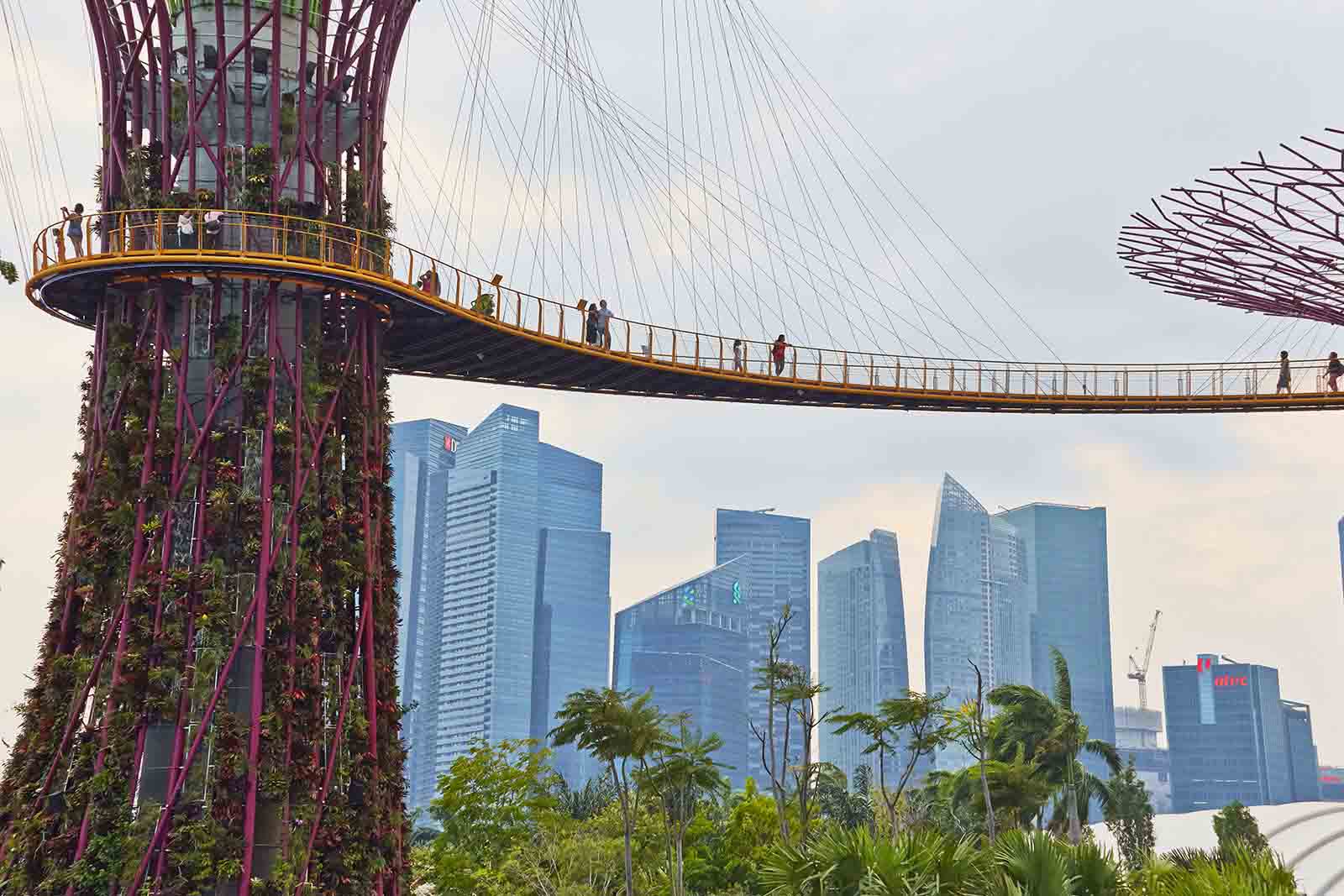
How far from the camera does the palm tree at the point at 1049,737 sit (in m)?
74.4

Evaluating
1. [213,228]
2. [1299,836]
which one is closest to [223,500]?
[213,228]

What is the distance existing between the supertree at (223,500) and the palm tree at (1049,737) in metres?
41.3

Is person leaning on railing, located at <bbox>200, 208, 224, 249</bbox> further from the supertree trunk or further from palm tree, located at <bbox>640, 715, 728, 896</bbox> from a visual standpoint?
palm tree, located at <bbox>640, 715, 728, 896</bbox>

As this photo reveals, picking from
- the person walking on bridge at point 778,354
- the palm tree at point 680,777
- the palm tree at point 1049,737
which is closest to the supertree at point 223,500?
the person walking on bridge at point 778,354

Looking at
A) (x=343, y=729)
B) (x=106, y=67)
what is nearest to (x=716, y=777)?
(x=343, y=729)

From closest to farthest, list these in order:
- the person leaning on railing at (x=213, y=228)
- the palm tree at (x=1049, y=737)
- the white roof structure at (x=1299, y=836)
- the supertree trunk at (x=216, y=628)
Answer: the supertree trunk at (x=216, y=628), the person leaning on railing at (x=213, y=228), the palm tree at (x=1049, y=737), the white roof structure at (x=1299, y=836)

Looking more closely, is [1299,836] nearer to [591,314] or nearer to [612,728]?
[612,728]

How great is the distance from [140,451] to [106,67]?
920 centimetres

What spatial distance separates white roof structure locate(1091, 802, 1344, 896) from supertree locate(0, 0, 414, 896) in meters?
51.9

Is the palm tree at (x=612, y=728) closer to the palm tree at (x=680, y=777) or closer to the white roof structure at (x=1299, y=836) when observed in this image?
the palm tree at (x=680, y=777)

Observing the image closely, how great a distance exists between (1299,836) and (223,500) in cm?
7449

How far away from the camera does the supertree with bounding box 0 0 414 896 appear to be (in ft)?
118

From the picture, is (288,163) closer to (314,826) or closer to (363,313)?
(363,313)

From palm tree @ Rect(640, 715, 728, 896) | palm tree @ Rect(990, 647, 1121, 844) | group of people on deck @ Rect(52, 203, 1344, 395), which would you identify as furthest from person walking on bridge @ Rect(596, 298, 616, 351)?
palm tree @ Rect(990, 647, 1121, 844)
